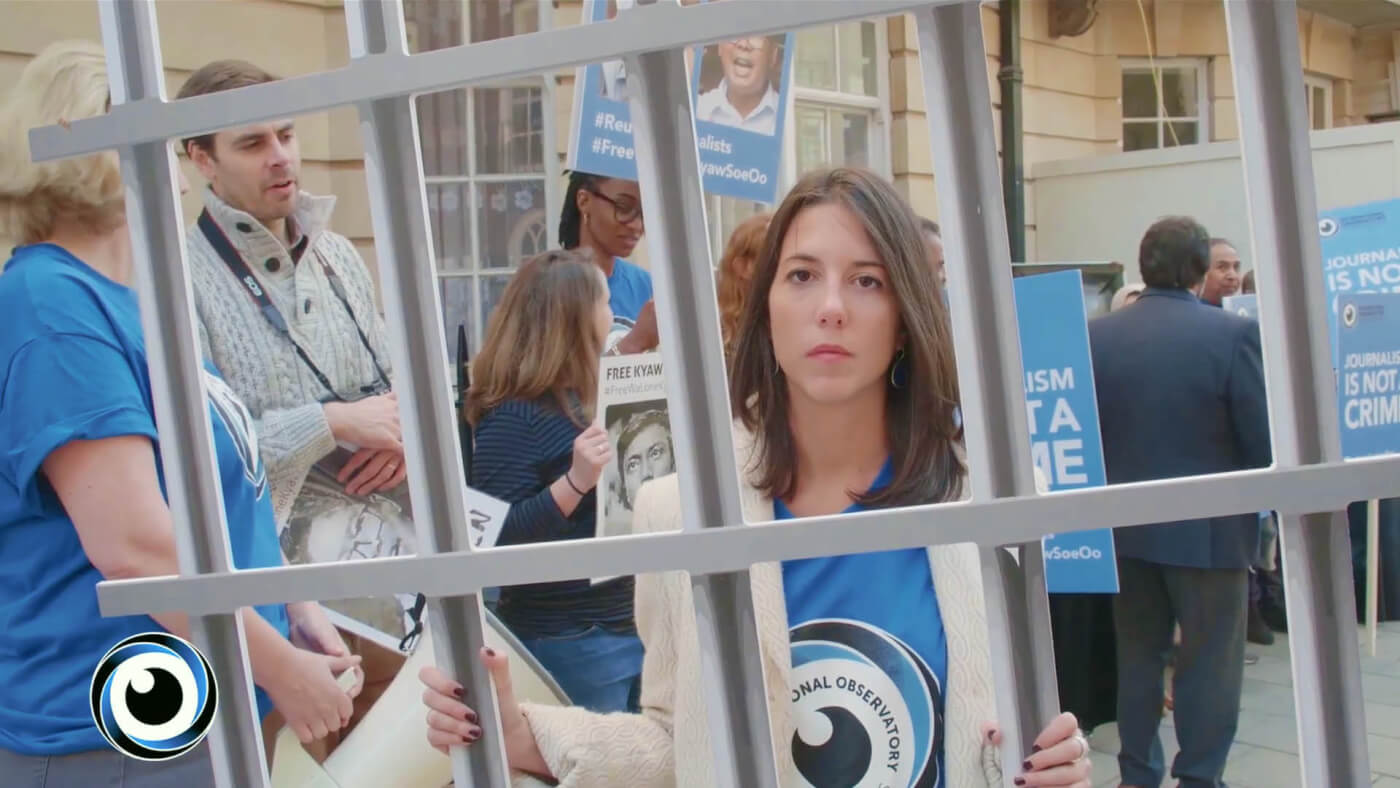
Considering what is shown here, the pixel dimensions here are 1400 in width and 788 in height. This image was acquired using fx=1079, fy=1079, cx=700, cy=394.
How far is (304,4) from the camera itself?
9.04 feet

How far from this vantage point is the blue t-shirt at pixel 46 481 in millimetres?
1026

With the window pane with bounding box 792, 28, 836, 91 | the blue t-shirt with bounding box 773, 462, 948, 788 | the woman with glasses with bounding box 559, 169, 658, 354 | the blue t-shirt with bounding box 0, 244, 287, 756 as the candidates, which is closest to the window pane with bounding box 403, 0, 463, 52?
the woman with glasses with bounding box 559, 169, 658, 354

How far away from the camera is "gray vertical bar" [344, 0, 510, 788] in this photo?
2.41 ft

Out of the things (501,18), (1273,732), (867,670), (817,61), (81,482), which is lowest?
(1273,732)

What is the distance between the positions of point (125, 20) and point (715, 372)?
51cm

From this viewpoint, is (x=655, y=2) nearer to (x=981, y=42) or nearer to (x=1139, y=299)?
→ (x=981, y=42)

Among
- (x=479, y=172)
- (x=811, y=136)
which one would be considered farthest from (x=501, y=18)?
(x=479, y=172)

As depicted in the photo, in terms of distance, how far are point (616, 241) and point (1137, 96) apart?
2.74 m

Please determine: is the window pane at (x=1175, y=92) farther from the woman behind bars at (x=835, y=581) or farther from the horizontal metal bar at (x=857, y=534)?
the horizontal metal bar at (x=857, y=534)

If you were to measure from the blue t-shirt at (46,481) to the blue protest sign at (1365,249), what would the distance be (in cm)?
324

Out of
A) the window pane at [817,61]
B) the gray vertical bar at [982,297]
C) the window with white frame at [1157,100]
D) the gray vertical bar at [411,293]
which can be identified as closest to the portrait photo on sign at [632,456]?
the gray vertical bar at [411,293]

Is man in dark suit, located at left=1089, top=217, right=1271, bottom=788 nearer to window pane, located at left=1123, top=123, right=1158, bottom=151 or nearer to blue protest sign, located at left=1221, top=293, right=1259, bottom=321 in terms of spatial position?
blue protest sign, located at left=1221, top=293, right=1259, bottom=321

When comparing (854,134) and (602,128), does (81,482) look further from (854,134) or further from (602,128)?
(854,134)

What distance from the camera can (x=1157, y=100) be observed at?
228cm
